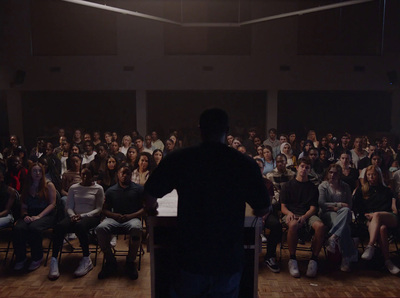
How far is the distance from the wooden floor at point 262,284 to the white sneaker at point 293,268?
2.3 inches

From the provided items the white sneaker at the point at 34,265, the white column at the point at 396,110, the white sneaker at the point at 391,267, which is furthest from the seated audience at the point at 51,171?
the white column at the point at 396,110

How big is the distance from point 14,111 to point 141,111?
397 centimetres

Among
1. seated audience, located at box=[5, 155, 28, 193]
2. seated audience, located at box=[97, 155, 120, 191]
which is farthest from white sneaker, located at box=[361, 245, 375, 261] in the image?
seated audience, located at box=[5, 155, 28, 193]

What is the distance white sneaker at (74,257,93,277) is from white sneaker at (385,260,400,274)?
340cm

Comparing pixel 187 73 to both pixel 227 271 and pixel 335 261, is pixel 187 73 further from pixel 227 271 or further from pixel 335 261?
pixel 227 271

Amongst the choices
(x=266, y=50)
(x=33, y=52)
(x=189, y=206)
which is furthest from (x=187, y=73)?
(x=189, y=206)

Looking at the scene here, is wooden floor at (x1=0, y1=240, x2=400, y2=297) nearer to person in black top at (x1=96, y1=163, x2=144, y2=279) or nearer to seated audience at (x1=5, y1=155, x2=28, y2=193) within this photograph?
person in black top at (x1=96, y1=163, x2=144, y2=279)

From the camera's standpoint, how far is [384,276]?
14.1ft

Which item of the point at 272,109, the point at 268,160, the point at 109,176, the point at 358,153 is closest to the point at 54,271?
the point at 109,176

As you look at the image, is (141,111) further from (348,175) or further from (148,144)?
(348,175)

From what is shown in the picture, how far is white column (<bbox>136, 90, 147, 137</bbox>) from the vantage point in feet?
39.5

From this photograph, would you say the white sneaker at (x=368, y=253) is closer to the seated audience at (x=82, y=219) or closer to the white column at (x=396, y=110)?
the seated audience at (x=82, y=219)

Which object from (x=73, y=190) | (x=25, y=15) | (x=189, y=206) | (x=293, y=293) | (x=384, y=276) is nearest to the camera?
(x=189, y=206)

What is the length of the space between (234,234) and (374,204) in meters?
3.65
